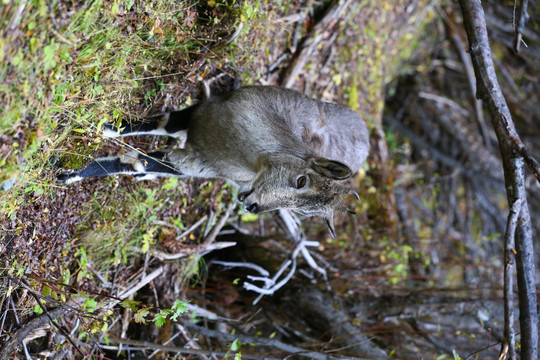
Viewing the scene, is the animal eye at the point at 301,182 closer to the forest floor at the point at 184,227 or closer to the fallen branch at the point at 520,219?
the forest floor at the point at 184,227

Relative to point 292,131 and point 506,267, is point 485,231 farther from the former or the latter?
point 292,131

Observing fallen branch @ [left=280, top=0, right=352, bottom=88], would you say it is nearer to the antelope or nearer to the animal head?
the antelope

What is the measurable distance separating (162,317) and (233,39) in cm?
257

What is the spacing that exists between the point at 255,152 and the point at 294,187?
0.46 meters

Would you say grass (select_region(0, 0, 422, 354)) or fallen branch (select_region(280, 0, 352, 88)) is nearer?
grass (select_region(0, 0, 422, 354))

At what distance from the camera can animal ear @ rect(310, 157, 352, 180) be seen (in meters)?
3.32

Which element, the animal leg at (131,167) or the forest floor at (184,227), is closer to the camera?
the forest floor at (184,227)

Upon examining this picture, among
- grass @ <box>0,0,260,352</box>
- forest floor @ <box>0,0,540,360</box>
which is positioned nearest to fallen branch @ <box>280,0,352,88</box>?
forest floor @ <box>0,0,540,360</box>

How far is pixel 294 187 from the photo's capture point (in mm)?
3502

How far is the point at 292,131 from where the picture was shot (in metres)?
3.96

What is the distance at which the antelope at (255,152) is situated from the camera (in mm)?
3516

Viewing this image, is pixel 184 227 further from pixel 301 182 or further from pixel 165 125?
pixel 301 182

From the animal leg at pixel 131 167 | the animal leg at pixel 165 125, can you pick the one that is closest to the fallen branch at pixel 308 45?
the animal leg at pixel 165 125

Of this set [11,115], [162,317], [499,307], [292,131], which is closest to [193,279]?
[162,317]
